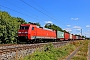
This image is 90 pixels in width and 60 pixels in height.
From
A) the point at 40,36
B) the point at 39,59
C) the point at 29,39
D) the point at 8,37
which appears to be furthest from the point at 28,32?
the point at 39,59

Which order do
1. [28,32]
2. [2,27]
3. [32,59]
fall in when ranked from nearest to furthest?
1. [32,59]
2. [28,32]
3. [2,27]

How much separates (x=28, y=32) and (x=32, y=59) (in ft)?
66.1

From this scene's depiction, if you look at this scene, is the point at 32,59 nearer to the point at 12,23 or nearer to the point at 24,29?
the point at 24,29

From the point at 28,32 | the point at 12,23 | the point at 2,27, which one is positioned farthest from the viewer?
the point at 12,23

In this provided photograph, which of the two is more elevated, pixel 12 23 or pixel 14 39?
pixel 12 23

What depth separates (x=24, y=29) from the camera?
34281 mm

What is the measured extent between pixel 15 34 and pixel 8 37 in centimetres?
252

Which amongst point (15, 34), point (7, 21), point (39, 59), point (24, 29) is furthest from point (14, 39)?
point (39, 59)

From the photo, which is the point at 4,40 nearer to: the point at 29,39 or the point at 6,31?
the point at 6,31

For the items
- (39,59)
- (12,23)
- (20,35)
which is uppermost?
(12,23)

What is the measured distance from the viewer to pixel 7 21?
39.8 m

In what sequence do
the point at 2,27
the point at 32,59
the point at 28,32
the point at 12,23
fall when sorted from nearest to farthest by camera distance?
the point at 32,59 → the point at 28,32 → the point at 2,27 → the point at 12,23

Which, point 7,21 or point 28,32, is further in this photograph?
point 7,21

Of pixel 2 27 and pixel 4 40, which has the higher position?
pixel 2 27
